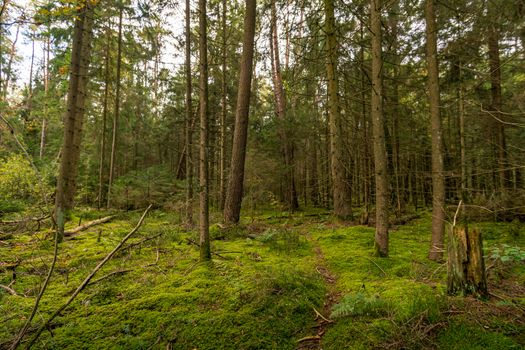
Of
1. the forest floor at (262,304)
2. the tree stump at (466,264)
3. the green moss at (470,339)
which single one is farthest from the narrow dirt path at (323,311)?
the tree stump at (466,264)

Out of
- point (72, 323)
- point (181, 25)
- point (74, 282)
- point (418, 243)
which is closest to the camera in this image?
point (72, 323)

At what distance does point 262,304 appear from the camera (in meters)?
3.38

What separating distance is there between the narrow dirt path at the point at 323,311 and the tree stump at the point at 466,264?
1486 millimetres

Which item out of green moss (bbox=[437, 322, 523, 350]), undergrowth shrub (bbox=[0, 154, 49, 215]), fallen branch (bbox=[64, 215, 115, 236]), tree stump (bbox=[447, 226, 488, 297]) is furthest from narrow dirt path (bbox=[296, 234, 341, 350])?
undergrowth shrub (bbox=[0, 154, 49, 215])

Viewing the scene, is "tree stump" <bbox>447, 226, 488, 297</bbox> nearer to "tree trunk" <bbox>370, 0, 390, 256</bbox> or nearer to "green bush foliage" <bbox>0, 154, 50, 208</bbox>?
"tree trunk" <bbox>370, 0, 390, 256</bbox>

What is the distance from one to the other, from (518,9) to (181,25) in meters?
10.4

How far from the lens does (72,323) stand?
3076mm

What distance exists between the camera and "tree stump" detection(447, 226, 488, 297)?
10.6 feet

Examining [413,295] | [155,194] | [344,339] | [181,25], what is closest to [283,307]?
[344,339]

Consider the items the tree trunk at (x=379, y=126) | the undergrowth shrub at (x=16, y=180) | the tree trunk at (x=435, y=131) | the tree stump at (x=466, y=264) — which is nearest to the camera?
the tree stump at (x=466, y=264)

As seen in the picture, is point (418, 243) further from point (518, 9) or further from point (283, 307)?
point (518, 9)

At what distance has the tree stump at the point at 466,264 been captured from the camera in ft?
10.6

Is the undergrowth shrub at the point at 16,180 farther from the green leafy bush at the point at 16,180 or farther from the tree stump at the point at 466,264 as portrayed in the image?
the tree stump at the point at 466,264

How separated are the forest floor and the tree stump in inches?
5.6
